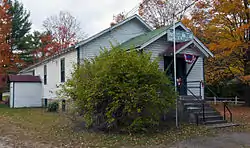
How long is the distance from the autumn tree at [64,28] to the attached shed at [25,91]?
39.3 feet

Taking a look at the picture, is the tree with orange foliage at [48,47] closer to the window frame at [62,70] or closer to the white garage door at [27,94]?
the white garage door at [27,94]

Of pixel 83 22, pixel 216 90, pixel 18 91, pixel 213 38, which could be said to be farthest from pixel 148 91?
pixel 83 22

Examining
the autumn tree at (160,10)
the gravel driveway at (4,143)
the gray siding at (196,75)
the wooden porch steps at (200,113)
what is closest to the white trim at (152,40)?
the gray siding at (196,75)

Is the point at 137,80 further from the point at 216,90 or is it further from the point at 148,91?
the point at 216,90

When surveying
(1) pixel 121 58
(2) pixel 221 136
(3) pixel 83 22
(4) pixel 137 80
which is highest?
(3) pixel 83 22

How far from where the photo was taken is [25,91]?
21.2 meters

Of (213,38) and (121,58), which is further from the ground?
(213,38)

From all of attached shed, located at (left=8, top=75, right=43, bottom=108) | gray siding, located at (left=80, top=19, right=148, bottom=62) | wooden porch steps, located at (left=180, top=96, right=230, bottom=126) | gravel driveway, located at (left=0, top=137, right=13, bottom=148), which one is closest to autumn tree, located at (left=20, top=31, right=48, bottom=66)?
attached shed, located at (left=8, top=75, right=43, bottom=108)

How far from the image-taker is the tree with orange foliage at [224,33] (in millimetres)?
17188

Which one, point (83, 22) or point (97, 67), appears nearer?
point (97, 67)

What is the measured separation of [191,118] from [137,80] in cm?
392

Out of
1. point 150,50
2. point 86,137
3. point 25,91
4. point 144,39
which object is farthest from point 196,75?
point 25,91

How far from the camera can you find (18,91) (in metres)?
20.8

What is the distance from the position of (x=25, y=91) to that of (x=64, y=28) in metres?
15.2
